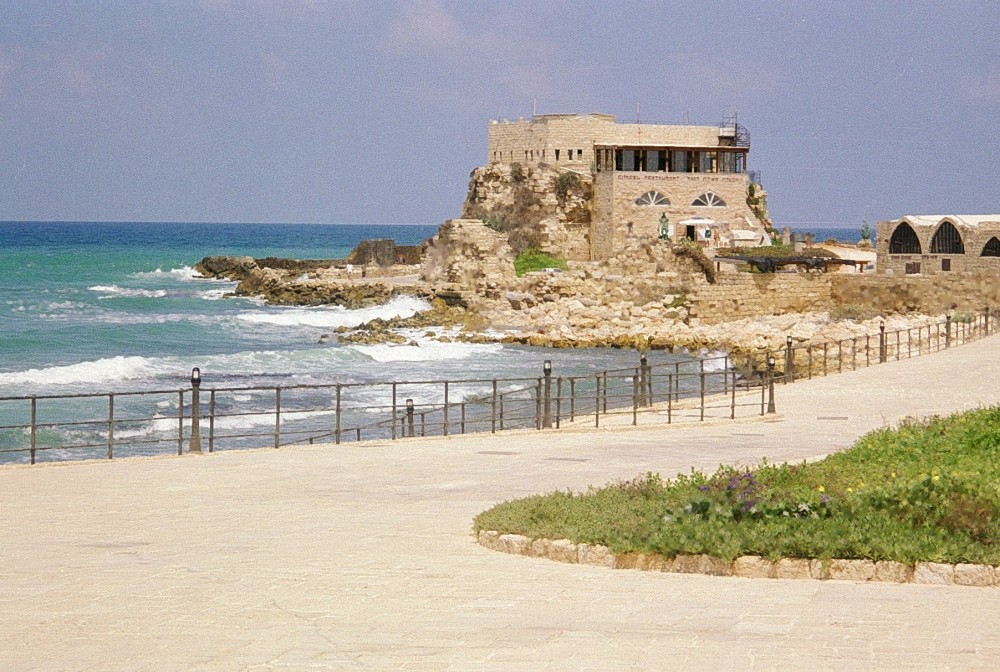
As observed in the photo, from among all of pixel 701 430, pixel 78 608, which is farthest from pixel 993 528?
pixel 701 430

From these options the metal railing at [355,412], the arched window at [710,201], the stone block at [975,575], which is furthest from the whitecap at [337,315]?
the stone block at [975,575]

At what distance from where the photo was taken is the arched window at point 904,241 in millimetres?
64500

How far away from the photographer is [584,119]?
7806cm

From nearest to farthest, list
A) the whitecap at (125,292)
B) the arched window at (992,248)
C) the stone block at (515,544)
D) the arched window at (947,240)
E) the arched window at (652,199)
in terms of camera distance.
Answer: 1. the stone block at (515,544)
2. the arched window at (992,248)
3. the arched window at (947,240)
4. the arched window at (652,199)
5. the whitecap at (125,292)

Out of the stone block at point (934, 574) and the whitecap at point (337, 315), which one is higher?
the whitecap at point (337, 315)

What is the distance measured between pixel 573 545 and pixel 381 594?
2.02m

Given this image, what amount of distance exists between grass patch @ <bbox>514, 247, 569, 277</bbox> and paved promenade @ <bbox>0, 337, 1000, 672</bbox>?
195 feet

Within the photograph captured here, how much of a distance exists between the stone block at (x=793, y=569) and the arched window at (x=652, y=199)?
65.3 meters

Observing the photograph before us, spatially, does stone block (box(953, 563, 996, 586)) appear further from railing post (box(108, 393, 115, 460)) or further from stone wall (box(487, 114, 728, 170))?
stone wall (box(487, 114, 728, 170))

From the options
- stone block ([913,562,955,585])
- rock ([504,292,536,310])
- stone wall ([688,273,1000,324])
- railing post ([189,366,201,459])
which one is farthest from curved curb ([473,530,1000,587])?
rock ([504,292,536,310])

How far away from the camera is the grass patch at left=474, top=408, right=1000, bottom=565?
10.8 metres

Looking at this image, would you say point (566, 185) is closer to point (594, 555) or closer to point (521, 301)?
point (521, 301)

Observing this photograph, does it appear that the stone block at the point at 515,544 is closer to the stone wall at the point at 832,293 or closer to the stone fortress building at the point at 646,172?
the stone wall at the point at 832,293

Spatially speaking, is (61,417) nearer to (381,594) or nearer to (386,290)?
(381,594)
